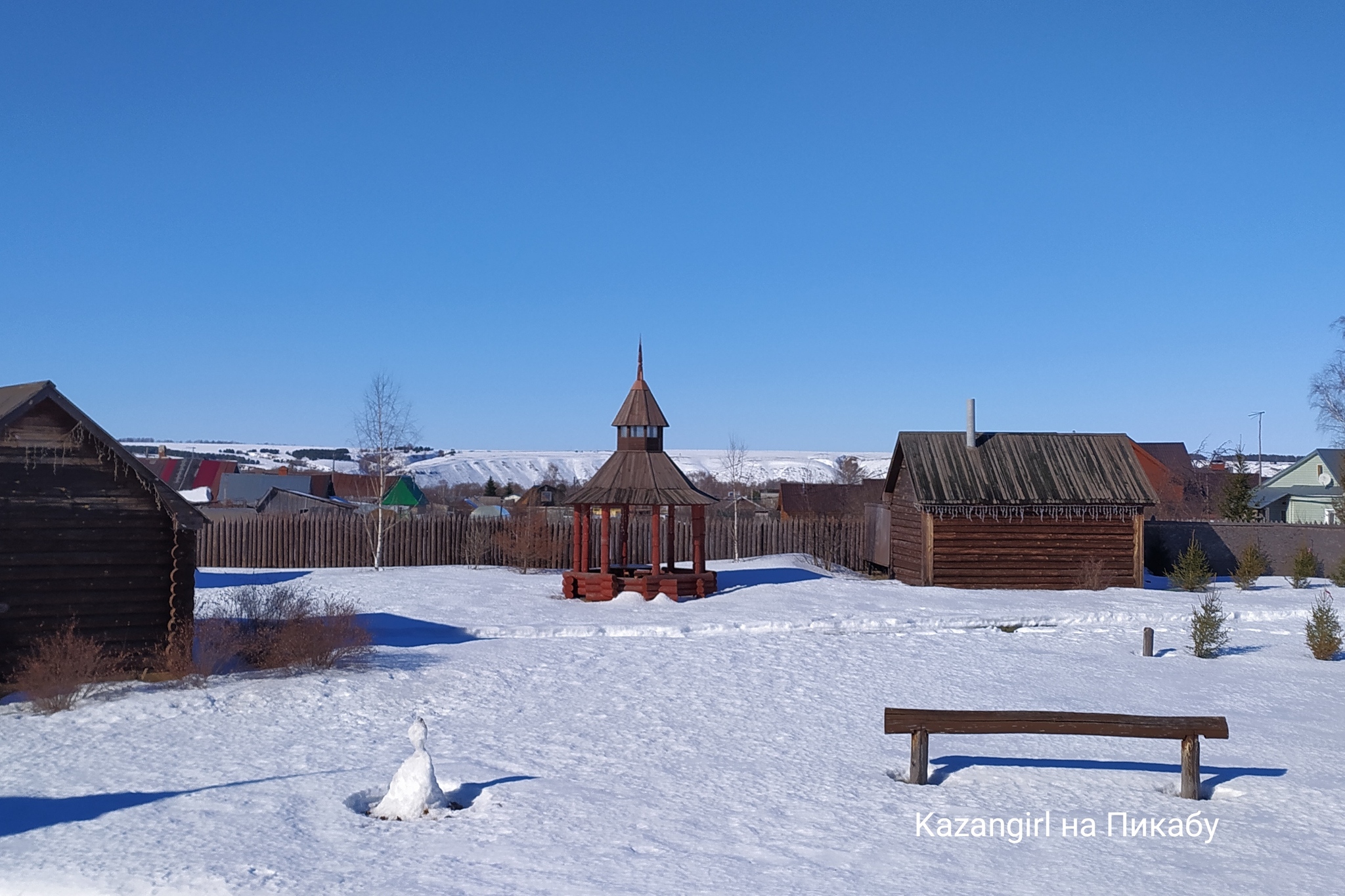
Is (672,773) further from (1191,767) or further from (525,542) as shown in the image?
(525,542)

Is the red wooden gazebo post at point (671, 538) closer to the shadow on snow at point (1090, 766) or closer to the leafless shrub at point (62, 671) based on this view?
the leafless shrub at point (62, 671)

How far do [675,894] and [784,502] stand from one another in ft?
168

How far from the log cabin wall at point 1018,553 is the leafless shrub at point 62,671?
19.1 meters

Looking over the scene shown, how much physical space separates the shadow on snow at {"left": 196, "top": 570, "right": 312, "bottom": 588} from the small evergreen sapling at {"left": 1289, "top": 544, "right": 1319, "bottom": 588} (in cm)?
2486

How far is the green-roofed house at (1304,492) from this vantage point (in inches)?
2129

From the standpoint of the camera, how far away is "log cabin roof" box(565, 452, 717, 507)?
22156mm

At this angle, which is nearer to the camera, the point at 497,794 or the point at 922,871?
the point at 922,871

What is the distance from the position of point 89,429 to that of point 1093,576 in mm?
21756

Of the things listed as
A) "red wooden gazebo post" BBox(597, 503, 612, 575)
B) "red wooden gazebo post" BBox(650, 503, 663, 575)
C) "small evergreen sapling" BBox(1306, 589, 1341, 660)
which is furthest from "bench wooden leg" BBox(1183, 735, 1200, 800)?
"red wooden gazebo post" BBox(650, 503, 663, 575)

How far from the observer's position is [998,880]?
7.31m

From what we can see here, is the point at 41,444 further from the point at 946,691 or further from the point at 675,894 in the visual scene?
the point at 946,691

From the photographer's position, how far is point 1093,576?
84.6ft

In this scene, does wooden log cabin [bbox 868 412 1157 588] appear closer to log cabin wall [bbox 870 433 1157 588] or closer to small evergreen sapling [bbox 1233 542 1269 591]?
log cabin wall [bbox 870 433 1157 588]

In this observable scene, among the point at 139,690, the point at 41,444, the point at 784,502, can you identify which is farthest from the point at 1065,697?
the point at 784,502
